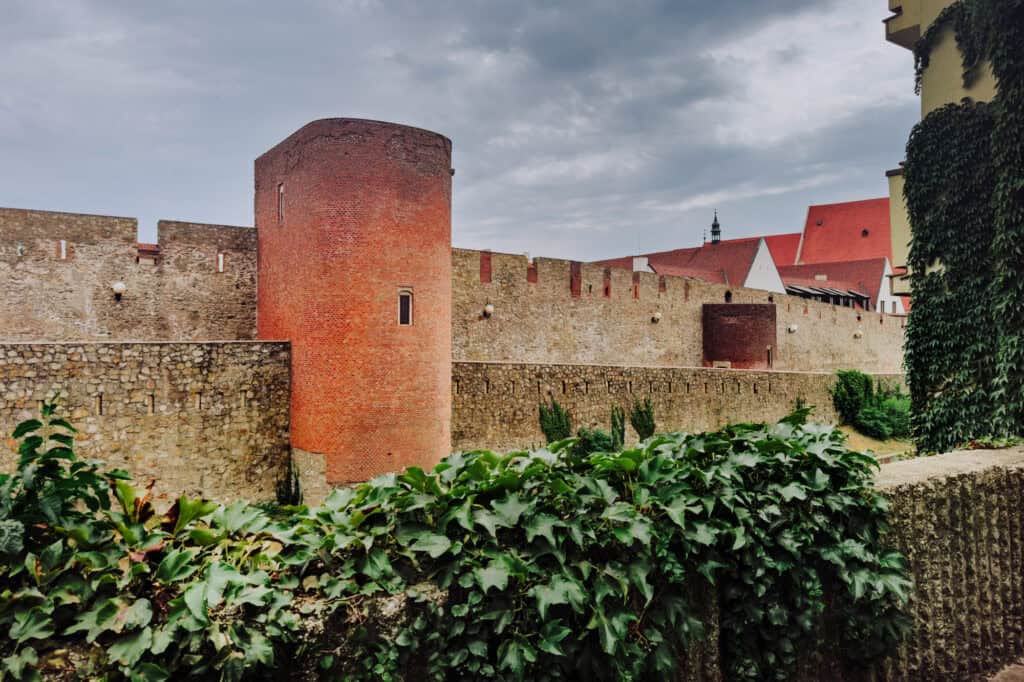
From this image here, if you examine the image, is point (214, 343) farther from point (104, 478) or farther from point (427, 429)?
point (104, 478)

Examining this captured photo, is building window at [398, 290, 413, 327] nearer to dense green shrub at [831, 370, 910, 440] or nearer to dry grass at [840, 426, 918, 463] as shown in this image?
dry grass at [840, 426, 918, 463]

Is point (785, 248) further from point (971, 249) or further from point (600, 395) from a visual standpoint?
point (971, 249)

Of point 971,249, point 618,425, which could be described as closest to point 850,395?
point 618,425

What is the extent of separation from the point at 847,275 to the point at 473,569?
161 ft

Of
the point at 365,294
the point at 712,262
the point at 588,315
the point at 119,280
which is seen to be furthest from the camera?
the point at 712,262

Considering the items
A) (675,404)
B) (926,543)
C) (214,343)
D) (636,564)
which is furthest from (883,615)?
(675,404)

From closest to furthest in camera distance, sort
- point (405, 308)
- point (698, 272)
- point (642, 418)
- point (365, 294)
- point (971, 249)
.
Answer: point (971, 249)
point (365, 294)
point (405, 308)
point (642, 418)
point (698, 272)

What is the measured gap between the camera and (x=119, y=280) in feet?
43.3

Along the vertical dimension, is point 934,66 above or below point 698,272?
below

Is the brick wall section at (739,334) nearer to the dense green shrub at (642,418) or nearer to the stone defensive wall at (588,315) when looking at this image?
the stone defensive wall at (588,315)

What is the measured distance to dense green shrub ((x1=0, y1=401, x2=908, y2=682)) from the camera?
189cm

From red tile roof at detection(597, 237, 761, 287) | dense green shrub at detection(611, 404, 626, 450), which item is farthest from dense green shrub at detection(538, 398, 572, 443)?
red tile roof at detection(597, 237, 761, 287)

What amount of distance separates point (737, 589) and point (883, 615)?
96 cm

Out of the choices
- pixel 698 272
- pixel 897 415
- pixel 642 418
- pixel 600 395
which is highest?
pixel 698 272
